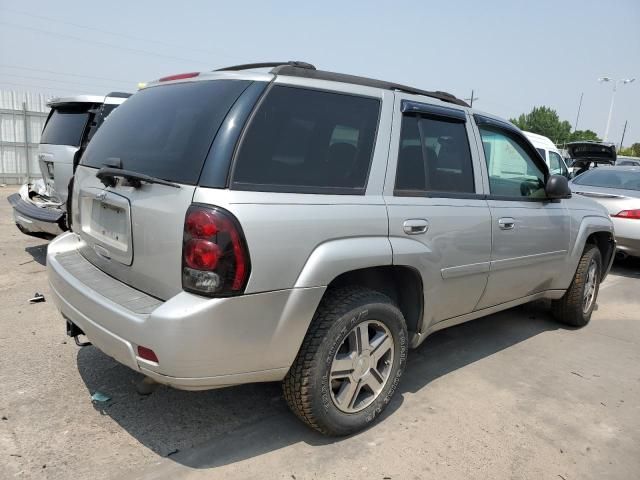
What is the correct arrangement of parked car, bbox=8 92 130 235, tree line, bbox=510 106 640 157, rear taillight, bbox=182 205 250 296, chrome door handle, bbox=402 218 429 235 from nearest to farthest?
rear taillight, bbox=182 205 250 296 < chrome door handle, bbox=402 218 429 235 < parked car, bbox=8 92 130 235 < tree line, bbox=510 106 640 157

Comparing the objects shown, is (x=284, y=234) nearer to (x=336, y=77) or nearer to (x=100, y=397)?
(x=336, y=77)

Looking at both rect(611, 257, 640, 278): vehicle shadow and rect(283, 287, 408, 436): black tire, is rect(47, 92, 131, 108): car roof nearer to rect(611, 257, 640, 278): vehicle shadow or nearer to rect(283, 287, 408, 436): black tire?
rect(283, 287, 408, 436): black tire

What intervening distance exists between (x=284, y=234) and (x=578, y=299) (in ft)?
11.7

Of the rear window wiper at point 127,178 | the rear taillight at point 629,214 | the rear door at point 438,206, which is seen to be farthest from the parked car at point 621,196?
the rear window wiper at point 127,178

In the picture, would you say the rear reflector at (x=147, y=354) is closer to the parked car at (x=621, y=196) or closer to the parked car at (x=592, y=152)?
the parked car at (x=621, y=196)

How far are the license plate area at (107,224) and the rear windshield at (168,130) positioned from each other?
20cm

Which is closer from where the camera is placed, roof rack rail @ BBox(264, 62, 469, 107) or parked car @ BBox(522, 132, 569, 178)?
roof rack rail @ BBox(264, 62, 469, 107)

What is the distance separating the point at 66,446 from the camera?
252 cm

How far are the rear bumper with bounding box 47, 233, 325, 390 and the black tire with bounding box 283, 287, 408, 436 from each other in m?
0.10

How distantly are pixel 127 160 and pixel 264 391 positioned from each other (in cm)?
164

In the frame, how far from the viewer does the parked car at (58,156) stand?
5.36m

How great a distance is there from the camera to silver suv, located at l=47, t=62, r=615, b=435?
217 centimetres

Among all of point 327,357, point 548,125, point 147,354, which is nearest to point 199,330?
point 147,354

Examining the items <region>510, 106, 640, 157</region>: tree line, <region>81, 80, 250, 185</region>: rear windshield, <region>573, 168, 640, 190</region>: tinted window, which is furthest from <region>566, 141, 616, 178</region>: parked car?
<region>510, 106, 640, 157</region>: tree line
